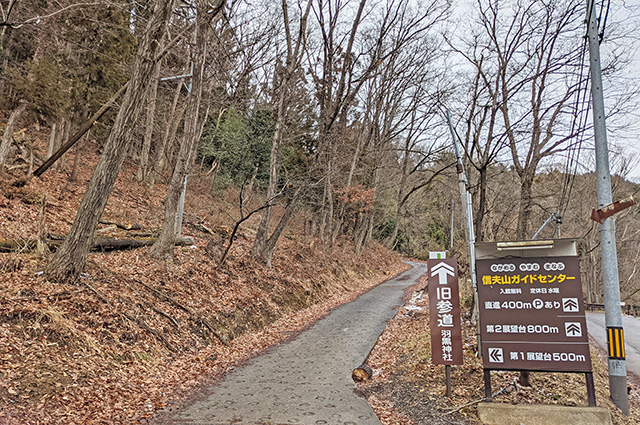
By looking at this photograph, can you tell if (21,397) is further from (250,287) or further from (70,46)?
(70,46)

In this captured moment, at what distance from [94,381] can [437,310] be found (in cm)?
564

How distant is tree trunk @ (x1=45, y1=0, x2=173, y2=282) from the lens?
746 centimetres

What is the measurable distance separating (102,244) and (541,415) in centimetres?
1063

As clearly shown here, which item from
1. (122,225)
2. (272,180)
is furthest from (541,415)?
(122,225)

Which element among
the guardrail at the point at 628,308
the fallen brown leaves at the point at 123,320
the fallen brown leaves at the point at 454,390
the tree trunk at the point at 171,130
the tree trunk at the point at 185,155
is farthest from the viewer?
the guardrail at the point at 628,308

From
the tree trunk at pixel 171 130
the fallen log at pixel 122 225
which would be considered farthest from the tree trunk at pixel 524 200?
the tree trunk at pixel 171 130

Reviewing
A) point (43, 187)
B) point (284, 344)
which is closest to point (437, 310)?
point (284, 344)

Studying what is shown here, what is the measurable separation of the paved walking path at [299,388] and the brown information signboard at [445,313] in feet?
5.16

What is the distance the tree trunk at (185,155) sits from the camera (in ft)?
35.8

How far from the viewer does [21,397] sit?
465 centimetres

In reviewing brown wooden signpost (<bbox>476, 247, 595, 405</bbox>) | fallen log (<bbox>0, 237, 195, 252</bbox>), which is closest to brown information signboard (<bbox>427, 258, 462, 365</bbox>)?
brown wooden signpost (<bbox>476, 247, 595, 405</bbox>)

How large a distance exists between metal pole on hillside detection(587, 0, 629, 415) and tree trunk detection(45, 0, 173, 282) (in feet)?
28.9

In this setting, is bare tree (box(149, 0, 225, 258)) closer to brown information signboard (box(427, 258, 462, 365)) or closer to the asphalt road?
brown information signboard (box(427, 258, 462, 365))

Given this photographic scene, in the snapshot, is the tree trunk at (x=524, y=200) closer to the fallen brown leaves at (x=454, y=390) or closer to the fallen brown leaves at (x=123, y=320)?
the fallen brown leaves at (x=454, y=390)
